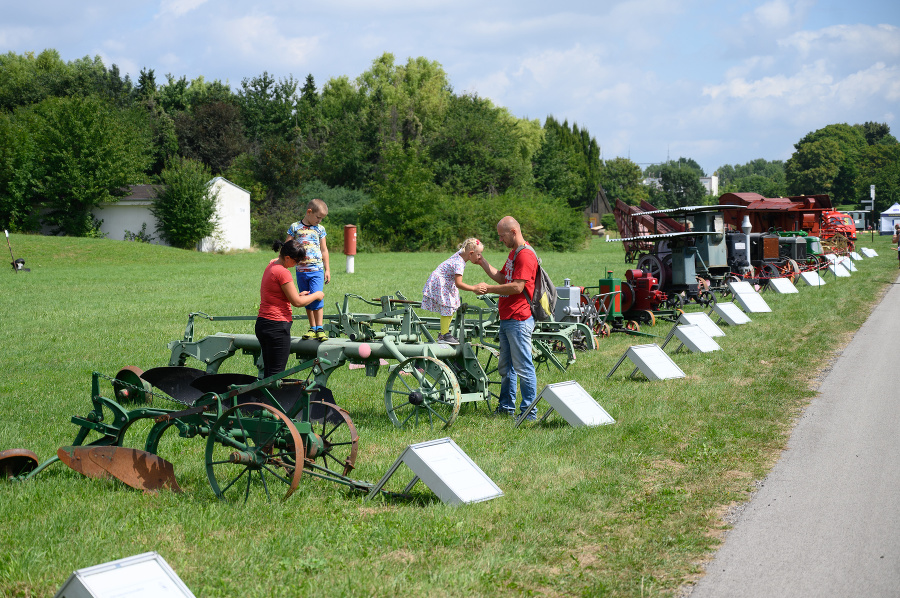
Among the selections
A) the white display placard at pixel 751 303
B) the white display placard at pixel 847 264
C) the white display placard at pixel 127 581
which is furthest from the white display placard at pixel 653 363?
the white display placard at pixel 847 264

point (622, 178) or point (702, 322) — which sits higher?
point (622, 178)

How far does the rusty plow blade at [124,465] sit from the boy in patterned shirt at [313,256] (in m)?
4.25

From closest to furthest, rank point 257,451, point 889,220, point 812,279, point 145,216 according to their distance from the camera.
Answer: point 257,451 < point 812,279 < point 145,216 < point 889,220

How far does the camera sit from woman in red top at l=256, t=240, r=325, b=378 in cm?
717

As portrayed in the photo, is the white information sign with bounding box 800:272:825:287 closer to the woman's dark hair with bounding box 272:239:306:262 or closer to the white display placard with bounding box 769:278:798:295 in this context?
the white display placard with bounding box 769:278:798:295

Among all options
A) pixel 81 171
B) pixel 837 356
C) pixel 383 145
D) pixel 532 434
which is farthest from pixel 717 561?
pixel 383 145

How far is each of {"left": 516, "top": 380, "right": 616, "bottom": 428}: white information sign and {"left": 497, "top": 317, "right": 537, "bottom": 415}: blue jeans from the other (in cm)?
39

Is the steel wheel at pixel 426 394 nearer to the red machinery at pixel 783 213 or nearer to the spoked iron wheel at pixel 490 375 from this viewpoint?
the spoked iron wheel at pixel 490 375

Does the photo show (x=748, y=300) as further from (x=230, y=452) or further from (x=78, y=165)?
(x=78, y=165)

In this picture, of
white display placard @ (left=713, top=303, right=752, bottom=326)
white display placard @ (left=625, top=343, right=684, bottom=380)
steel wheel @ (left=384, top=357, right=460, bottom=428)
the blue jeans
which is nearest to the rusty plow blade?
steel wheel @ (left=384, top=357, right=460, bottom=428)

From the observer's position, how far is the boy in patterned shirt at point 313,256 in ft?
32.1

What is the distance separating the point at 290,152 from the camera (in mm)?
52625

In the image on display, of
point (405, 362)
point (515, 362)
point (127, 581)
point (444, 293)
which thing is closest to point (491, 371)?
point (515, 362)

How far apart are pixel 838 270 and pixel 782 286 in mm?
7294
